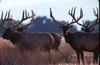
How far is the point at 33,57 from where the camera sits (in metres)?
21.4

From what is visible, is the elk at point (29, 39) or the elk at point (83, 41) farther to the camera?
the elk at point (29, 39)

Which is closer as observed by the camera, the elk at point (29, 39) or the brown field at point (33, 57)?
the brown field at point (33, 57)

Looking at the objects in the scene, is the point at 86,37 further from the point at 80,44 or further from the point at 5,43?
the point at 5,43

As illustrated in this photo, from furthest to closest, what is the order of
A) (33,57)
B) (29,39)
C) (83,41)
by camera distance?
(29,39), (33,57), (83,41)

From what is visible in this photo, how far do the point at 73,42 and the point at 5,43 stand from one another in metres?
5.39

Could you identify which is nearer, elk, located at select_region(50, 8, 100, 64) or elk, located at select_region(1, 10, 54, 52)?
elk, located at select_region(50, 8, 100, 64)

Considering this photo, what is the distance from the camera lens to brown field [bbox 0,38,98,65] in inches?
801

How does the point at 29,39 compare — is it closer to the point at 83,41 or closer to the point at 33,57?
the point at 33,57

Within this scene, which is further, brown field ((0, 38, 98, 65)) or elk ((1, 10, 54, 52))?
elk ((1, 10, 54, 52))

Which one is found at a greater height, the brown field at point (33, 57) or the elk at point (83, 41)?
the elk at point (83, 41)

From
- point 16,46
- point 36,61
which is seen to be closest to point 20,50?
point 16,46

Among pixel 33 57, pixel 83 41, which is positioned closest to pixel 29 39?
pixel 33 57

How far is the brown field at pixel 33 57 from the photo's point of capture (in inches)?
801

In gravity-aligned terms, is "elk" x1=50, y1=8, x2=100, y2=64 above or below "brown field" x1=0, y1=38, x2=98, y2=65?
above
